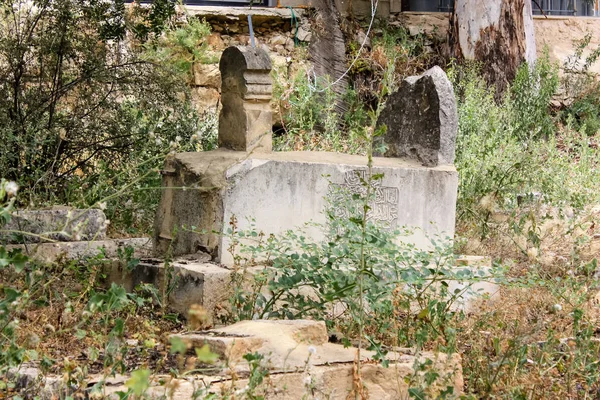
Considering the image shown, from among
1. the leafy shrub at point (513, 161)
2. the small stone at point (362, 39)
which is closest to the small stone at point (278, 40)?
the small stone at point (362, 39)

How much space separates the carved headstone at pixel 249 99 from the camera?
5.75 meters

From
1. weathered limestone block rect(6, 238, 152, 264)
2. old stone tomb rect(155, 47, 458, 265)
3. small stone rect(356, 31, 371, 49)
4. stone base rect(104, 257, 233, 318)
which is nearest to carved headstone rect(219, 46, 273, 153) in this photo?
old stone tomb rect(155, 47, 458, 265)

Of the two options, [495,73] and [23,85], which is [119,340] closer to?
[23,85]

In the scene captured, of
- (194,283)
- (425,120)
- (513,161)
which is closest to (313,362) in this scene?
(194,283)

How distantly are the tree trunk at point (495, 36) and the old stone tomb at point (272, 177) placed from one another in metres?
5.64

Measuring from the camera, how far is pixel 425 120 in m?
6.20

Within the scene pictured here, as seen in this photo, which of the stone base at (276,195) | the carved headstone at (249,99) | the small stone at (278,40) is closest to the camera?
the stone base at (276,195)

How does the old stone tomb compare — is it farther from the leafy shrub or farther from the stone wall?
the stone wall

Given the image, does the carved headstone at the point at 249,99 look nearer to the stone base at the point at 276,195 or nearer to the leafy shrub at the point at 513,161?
the stone base at the point at 276,195

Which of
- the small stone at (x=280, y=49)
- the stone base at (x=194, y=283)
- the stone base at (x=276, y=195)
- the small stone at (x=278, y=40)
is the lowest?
the stone base at (x=194, y=283)

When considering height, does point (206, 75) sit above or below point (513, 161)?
above

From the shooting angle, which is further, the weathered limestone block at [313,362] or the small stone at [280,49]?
the small stone at [280,49]

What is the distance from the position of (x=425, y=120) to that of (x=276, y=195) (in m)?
1.26

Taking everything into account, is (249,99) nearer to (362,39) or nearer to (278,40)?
(278,40)
